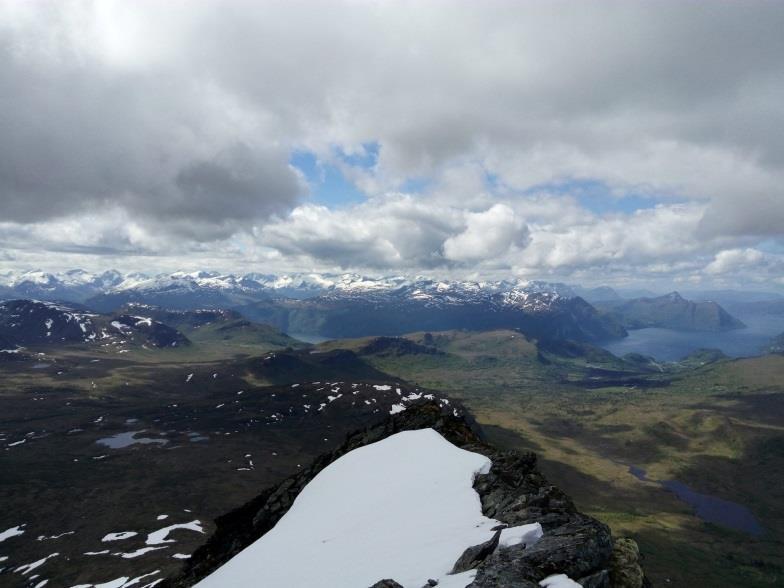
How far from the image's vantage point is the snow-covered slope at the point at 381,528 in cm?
2012

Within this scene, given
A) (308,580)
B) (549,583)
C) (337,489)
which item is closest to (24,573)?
(337,489)

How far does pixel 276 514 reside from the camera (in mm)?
38438

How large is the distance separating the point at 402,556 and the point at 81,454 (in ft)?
641

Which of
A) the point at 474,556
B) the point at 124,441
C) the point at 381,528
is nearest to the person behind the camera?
the point at 474,556

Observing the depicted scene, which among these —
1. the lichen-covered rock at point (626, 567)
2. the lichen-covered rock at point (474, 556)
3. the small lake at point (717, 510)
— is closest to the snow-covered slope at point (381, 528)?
the lichen-covered rock at point (474, 556)

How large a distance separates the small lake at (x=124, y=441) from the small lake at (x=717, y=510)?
201498mm

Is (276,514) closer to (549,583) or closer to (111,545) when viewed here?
(549,583)

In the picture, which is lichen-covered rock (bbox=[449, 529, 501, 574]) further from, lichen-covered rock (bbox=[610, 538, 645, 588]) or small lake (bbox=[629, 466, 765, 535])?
small lake (bbox=[629, 466, 765, 535])

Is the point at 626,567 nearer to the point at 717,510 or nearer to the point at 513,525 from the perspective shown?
the point at 513,525

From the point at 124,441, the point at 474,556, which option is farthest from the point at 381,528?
the point at 124,441

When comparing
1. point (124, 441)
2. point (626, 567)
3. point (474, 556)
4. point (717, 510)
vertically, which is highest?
point (474, 556)

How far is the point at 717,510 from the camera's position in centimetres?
14875

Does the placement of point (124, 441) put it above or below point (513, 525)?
below

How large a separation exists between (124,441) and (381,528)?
20439cm
